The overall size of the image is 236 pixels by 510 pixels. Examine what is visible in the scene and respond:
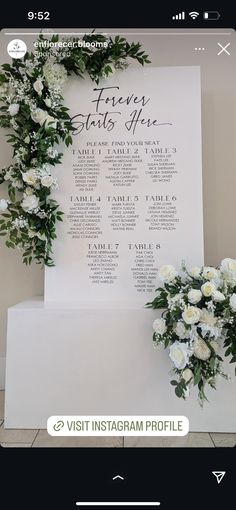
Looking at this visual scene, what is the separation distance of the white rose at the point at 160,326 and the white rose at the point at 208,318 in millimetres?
120

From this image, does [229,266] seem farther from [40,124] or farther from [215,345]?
[40,124]

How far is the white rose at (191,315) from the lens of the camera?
981 mm

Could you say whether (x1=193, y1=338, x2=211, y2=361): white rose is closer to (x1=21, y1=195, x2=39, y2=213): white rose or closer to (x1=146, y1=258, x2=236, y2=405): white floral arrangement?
(x1=146, y1=258, x2=236, y2=405): white floral arrangement

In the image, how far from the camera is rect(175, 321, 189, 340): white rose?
101 centimetres

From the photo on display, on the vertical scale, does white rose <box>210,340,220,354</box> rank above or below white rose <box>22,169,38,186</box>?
below

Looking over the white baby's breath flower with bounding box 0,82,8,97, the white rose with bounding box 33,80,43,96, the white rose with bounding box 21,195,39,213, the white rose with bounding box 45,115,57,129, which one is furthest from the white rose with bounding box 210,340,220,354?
the white baby's breath flower with bounding box 0,82,8,97

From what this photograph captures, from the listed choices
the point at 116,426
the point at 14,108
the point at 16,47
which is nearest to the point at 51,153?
the point at 14,108

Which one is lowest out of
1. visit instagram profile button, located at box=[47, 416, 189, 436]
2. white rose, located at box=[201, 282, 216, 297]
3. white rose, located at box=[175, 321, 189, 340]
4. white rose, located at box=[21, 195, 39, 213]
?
Answer: visit instagram profile button, located at box=[47, 416, 189, 436]

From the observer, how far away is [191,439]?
0.98 m
